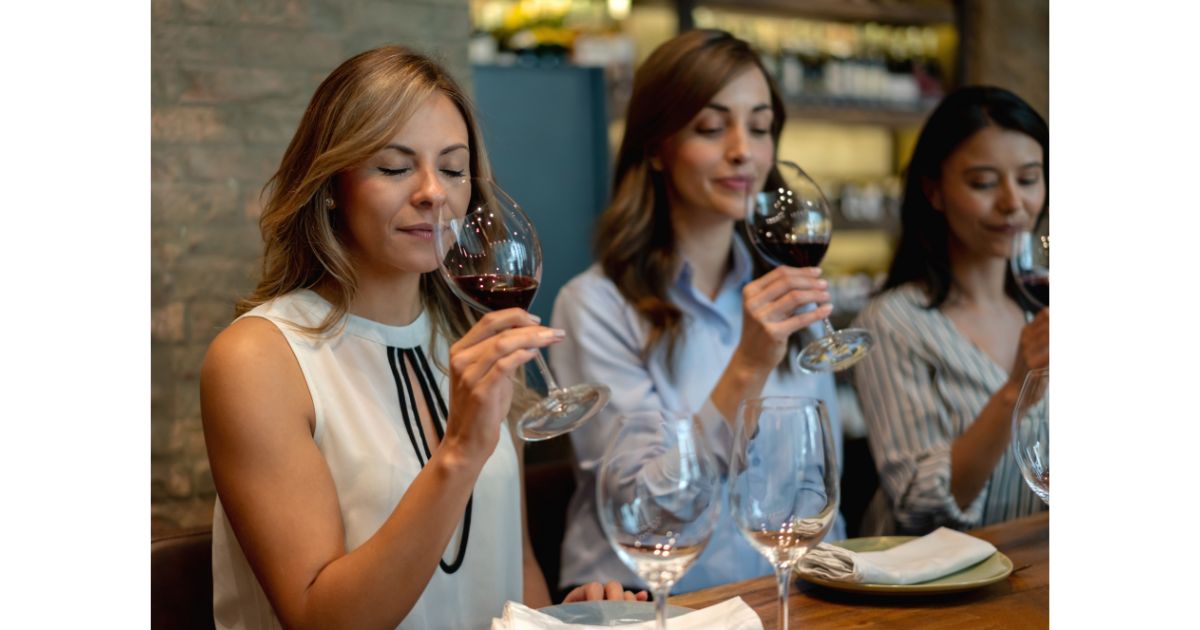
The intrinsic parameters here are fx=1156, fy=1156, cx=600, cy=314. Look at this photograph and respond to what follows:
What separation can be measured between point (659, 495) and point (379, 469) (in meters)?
0.69

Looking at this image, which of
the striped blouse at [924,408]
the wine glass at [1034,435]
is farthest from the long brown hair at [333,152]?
the striped blouse at [924,408]

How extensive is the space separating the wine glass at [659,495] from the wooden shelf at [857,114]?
4.47 metres

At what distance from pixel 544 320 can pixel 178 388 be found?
1.32 meters

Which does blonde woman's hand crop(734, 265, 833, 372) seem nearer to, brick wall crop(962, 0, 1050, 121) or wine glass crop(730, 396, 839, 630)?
wine glass crop(730, 396, 839, 630)

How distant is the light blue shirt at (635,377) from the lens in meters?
2.22

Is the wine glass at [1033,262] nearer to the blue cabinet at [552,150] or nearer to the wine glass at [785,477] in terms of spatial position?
the wine glass at [785,477]

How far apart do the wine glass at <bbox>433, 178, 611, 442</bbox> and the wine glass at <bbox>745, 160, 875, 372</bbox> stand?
59 cm

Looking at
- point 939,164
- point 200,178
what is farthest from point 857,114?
point 200,178

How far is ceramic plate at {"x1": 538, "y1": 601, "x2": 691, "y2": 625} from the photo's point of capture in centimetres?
129

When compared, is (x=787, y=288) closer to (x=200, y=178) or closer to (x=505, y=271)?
(x=505, y=271)
